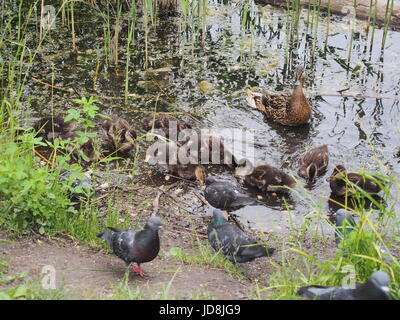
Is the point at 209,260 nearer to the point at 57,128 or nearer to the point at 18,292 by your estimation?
the point at 18,292

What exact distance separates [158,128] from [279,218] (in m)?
1.60

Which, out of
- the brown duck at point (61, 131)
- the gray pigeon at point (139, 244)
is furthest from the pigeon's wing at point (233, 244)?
the brown duck at point (61, 131)

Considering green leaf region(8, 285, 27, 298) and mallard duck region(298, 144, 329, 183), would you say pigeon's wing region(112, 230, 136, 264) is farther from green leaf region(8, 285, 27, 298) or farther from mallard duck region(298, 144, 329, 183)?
mallard duck region(298, 144, 329, 183)

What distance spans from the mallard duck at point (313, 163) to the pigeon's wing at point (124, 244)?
2030 millimetres

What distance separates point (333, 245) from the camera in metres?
4.35

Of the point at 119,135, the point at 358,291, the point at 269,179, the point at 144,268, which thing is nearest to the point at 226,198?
the point at 269,179

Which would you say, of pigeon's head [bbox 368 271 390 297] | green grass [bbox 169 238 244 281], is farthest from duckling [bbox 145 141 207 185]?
pigeon's head [bbox 368 271 390 297]

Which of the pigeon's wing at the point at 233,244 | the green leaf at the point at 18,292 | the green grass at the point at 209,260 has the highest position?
the green leaf at the point at 18,292

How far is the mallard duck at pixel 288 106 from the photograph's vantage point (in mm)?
5965

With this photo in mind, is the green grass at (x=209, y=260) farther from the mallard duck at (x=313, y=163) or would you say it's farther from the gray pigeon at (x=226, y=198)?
the mallard duck at (x=313, y=163)

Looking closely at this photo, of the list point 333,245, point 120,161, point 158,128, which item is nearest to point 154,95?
point 158,128

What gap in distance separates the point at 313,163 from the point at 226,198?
100cm

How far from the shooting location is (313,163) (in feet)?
16.8

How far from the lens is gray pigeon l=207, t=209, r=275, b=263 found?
373 centimetres
